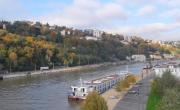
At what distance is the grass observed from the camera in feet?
80.1

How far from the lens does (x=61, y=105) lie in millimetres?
28406

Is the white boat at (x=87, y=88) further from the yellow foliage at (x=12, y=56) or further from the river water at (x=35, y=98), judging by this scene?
the yellow foliage at (x=12, y=56)

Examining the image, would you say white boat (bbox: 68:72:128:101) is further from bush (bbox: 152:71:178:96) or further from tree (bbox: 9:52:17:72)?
tree (bbox: 9:52:17:72)

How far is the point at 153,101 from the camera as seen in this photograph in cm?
2667

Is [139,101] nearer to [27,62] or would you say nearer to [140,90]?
[140,90]

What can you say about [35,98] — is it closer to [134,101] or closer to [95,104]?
[134,101]

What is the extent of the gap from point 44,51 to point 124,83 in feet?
105

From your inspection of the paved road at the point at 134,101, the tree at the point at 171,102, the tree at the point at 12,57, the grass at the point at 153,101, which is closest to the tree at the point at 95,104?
the tree at the point at 171,102

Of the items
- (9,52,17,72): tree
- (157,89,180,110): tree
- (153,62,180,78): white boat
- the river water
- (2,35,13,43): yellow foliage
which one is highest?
(2,35,13,43): yellow foliage

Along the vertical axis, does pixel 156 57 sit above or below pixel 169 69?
above

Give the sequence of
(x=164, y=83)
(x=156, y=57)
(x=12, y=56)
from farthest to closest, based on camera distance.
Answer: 1. (x=156, y=57)
2. (x=12, y=56)
3. (x=164, y=83)

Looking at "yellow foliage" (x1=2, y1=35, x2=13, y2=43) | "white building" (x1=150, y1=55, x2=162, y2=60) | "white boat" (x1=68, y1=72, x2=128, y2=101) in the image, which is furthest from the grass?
"white building" (x1=150, y1=55, x2=162, y2=60)

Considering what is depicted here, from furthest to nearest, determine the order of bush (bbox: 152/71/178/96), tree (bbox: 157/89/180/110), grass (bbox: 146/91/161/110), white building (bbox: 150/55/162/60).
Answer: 1. white building (bbox: 150/55/162/60)
2. bush (bbox: 152/71/178/96)
3. grass (bbox: 146/91/161/110)
4. tree (bbox: 157/89/180/110)

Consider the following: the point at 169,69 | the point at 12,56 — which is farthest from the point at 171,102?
the point at 12,56
